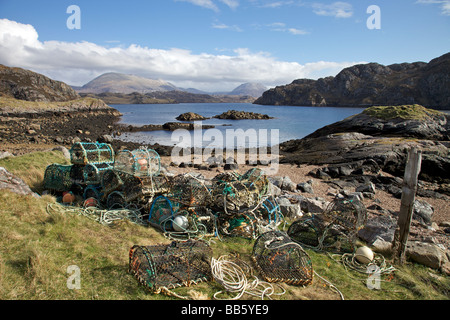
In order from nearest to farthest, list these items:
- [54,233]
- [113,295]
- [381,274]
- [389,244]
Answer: [113,295] < [54,233] < [381,274] < [389,244]

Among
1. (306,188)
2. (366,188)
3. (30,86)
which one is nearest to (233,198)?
(306,188)

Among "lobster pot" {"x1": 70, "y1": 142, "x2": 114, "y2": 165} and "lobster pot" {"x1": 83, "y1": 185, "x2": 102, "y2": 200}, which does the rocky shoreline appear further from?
"lobster pot" {"x1": 70, "y1": 142, "x2": 114, "y2": 165}

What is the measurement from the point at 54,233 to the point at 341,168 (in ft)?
52.0

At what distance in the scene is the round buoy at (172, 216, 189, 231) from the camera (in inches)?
269

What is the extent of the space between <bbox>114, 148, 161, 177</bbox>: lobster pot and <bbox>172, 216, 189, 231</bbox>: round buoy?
1847 mm

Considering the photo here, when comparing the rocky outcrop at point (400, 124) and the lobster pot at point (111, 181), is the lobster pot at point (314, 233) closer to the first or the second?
the lobster pot at point (111, 181)

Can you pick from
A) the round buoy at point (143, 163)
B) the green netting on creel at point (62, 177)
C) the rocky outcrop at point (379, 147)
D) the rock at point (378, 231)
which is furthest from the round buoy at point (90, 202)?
the rocky outcrop at point (379, 147)

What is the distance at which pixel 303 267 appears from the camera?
5441 mm

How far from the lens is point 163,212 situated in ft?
23.7

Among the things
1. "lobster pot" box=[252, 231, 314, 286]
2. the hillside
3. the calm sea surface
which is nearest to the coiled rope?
"lobster pot" box=[252, 231, 314, 286]

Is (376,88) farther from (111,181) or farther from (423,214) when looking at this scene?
(111,181)

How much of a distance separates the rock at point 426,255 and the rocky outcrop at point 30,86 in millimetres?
90231
